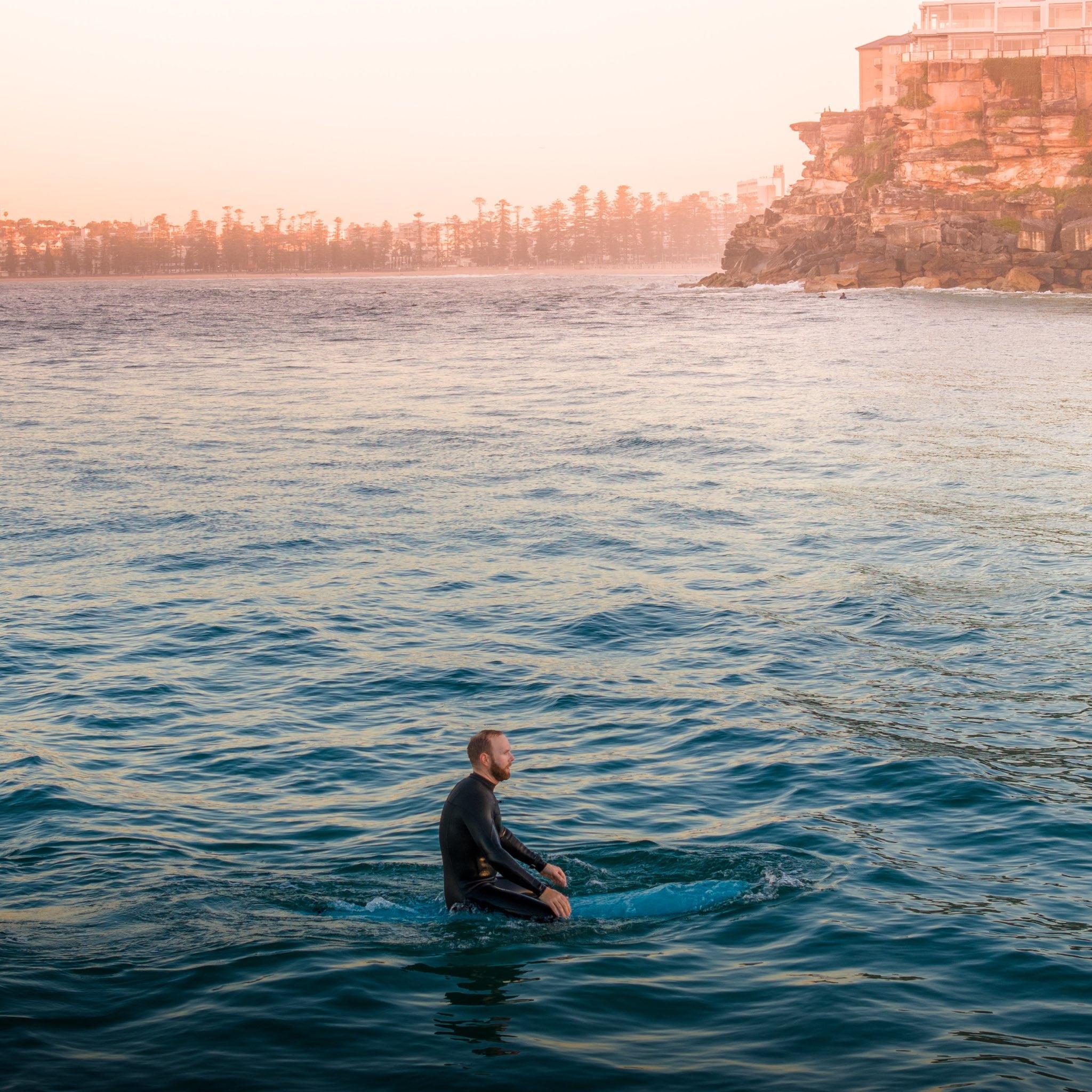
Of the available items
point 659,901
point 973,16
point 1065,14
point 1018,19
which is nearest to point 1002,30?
point 1018,19

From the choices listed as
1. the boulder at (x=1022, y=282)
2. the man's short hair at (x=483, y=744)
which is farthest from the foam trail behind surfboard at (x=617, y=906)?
the boulder at (x=1022, y=282)

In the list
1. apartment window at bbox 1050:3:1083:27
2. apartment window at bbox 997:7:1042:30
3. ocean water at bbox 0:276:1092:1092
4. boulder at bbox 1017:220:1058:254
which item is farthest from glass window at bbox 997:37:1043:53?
ocean water at bbox 0:276:1092:1092

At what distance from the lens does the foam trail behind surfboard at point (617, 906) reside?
9594 mm

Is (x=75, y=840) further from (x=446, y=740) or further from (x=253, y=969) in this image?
(x=446, y=740)

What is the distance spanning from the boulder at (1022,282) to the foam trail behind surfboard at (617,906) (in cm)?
9359

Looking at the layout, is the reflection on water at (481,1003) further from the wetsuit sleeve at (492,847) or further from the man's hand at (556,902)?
the wetsuit sleeve at (492,847)

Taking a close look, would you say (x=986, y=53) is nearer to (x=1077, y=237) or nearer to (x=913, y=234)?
(x=913, y=234)

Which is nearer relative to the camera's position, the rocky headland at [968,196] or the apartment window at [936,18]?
the rocky headland at [968,196]

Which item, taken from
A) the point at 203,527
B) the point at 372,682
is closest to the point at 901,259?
the point at 203,527

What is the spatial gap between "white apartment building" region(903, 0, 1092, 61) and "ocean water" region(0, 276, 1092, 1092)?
114808 mm

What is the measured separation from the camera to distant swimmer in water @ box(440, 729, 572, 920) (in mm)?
9062

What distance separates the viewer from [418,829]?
11.3m

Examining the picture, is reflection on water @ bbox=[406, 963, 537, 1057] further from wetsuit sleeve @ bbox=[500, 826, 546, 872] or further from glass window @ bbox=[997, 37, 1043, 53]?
glass window @ bbox=[997, 37, 1043, 53]

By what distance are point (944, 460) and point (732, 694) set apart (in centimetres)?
1720
